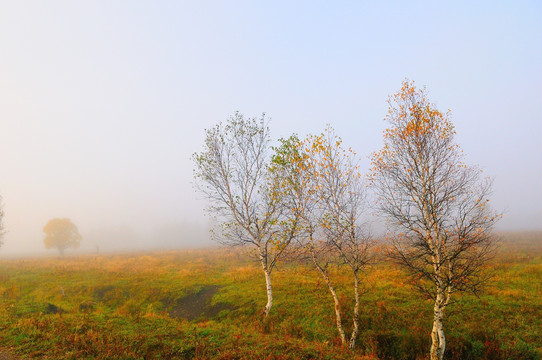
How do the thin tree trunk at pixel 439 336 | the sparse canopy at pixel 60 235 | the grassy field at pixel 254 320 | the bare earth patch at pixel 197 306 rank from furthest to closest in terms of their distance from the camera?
1. the sparse canopy at pixel 60 235
2. the bare earth patch at pixel 197 306
3. the thin tree trunk at pixel 439 336
4. the grassy field at pixel 254 320

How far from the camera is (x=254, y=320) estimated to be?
18.0 m

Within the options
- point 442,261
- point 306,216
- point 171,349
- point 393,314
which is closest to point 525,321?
point 393,314

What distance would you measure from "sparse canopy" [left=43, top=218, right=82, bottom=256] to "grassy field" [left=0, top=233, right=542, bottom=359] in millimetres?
53544

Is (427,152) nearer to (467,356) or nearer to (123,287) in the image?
(467,356)

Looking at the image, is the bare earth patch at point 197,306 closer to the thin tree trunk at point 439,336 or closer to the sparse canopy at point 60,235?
the thin tree trunk at point 439,336

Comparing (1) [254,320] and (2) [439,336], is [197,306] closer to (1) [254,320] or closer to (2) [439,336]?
(1) [254,320]

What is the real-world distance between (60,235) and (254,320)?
81823 mm

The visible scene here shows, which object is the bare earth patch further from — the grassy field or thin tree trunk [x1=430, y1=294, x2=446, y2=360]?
thin tree trunk [x1=430, y1=294, x2=446, y2=360]

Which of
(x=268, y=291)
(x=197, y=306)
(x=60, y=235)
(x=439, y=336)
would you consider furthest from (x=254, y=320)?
(x=60, y=235)

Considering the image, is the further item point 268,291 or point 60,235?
point 60,235

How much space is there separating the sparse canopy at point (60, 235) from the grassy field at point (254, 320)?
2108 inches

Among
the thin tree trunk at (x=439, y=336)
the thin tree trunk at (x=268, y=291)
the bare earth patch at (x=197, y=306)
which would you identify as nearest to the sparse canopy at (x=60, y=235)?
the bare earth patch at (x=197, y=306)

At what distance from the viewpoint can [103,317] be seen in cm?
1605

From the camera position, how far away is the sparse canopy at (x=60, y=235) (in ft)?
234
